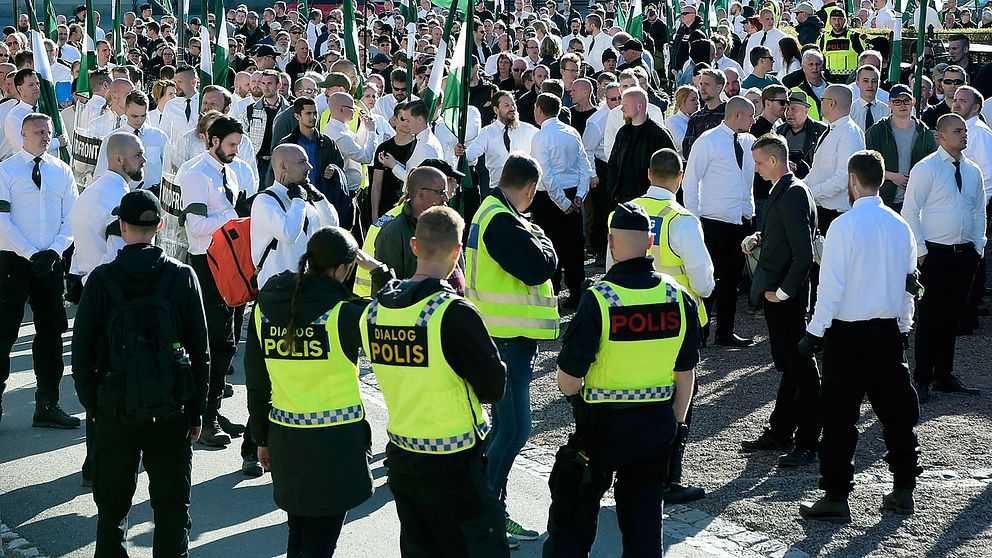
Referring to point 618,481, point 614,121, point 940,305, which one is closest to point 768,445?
point 940,305

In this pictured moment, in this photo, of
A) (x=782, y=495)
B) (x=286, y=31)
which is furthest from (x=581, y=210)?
(x=286, y=31)

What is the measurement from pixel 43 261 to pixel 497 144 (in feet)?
16.5

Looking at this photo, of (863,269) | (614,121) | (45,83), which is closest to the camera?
(863,269)

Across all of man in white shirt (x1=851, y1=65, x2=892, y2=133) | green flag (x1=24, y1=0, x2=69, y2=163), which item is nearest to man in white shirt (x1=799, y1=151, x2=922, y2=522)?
man in white shirt (x1=851, y1=65, x2=892, y2=133)

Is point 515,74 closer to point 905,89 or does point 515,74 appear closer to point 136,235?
point 905,89

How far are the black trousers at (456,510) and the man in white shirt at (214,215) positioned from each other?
11.2 feet

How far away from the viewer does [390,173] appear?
1052cm

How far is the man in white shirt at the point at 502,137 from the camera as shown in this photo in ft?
38.3

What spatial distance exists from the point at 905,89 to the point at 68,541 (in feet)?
28.7

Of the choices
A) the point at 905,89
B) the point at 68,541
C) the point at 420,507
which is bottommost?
the point at 68,541

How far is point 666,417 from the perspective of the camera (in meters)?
5.23

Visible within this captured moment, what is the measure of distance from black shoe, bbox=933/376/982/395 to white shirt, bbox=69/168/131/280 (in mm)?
5898

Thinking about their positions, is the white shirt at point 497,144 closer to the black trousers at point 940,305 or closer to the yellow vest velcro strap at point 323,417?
the black trousers at point 940,305

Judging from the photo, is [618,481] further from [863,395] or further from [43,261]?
[43,261]
